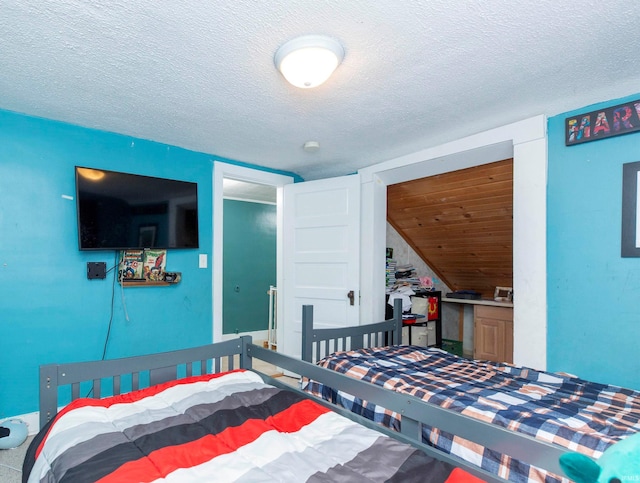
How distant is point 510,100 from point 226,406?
2.25 meters

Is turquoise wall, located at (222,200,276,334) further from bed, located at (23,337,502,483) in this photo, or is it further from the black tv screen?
bed, located at (23,337,502,483)

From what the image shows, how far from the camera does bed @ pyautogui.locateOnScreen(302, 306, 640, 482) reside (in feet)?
3.77

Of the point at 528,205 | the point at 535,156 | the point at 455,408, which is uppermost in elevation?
the point at 535,156

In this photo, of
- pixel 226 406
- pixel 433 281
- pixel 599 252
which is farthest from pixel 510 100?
pixel 433 281

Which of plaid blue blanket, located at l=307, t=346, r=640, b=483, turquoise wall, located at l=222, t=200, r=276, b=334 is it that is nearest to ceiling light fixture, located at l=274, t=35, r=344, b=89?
plaid blue blanket, located at l=307, t=346, r=640, b=483

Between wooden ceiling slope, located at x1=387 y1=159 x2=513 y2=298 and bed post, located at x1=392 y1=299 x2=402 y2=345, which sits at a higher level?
wooden ceiling slope, located at x1=387 y1=159 x2=513 y2=298

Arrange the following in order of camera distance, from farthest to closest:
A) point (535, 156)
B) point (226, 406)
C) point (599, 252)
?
point (535, 156) < point (599, 252) < point (226, 406)

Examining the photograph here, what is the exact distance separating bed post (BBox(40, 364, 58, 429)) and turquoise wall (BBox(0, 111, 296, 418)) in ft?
4.30

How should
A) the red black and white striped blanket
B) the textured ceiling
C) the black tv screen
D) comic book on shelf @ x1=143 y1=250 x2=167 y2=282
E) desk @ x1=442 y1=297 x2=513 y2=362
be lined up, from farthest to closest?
desk @ x1=442 y1=297 x2=513 y2=362 → comic book on shelf @ x1=143 y1=250 x2=167 y2=282 → the black tv screen → the textured ceiling → the red black and white striped blanket

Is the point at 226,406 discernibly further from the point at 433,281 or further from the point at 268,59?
the point at 433,281

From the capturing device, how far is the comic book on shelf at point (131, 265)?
2787 millimetres

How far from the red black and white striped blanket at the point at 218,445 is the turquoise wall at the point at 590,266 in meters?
1.64

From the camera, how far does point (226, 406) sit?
4.53ft

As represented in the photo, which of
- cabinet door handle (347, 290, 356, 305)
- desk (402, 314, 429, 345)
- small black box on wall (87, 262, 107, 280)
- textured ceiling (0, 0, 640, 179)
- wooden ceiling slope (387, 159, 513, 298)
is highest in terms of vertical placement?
textured ceiling (0, 0, 640, 179)
